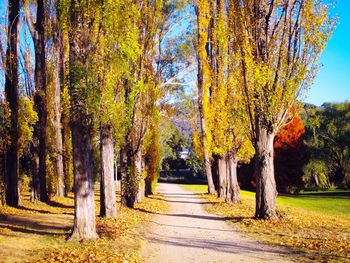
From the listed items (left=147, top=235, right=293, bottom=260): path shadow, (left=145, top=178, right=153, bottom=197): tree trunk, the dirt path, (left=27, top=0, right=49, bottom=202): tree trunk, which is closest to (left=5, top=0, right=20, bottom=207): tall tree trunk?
(left=27, top=0, right=49, bottom=202): tree trunk

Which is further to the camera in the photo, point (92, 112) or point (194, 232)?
point (194, 232)

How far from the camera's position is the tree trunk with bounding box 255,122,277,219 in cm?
1356

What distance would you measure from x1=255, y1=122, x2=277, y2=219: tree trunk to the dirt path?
1515mm

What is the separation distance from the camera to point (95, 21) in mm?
10258

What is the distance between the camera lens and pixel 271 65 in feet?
45.4

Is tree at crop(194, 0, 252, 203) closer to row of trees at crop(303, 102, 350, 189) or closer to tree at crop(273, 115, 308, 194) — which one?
tree at crop(273, 115, 308, 194)

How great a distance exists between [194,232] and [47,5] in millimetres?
14370

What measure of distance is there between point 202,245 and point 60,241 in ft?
11.7

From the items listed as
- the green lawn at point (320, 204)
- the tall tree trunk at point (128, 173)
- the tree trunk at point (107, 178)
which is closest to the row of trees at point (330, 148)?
the green lawn at point (320, 204)

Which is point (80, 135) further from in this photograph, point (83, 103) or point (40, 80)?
point (40, 80)

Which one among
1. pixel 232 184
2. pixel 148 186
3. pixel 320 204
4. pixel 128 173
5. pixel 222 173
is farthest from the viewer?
pixel 148 186

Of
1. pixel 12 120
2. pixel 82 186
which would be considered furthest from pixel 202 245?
pixel 12 120

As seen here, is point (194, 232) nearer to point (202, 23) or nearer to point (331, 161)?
point (202, 23)

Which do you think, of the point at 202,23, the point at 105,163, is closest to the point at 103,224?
the point at 105,163
